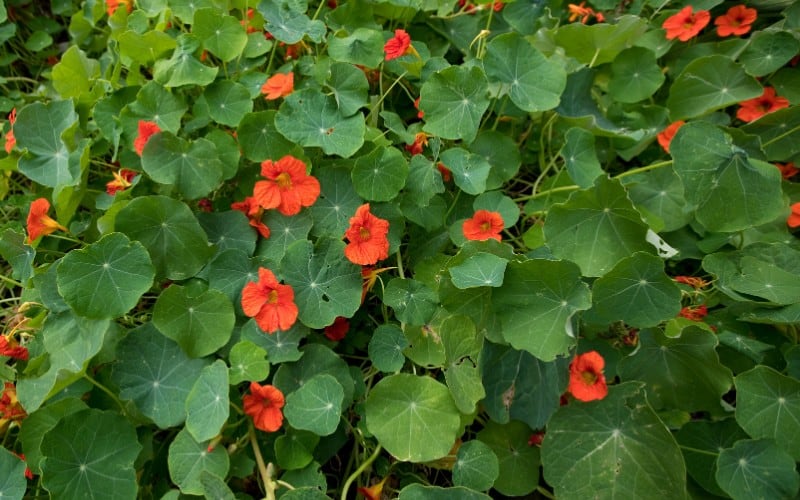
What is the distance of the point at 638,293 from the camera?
1.43 meters

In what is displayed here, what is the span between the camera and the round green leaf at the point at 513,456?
1484 mm

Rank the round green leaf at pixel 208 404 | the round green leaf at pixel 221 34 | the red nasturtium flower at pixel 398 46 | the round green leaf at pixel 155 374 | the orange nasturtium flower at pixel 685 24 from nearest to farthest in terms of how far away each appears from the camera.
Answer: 1. the round green leaf at pixel 208 404
2. the round green leaf at pixel 155 374
3. the red nasturtium flower at pixel 398 46
4. the round green leaf at pixel 221 34
5. the orange nasturtium flower at pixel 685 24

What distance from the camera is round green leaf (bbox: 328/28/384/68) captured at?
6.07ft

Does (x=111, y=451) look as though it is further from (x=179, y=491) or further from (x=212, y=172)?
(x=212, y=172)

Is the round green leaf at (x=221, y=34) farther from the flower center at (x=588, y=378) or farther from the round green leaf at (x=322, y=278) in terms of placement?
the flower center at (x=588, y=378)

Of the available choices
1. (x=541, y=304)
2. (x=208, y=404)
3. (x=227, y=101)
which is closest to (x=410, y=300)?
(x=541, y=304)

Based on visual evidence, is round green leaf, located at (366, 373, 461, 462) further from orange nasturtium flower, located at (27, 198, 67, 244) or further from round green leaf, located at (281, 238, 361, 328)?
orange nasturtium flower, located at (27, 198, 67, 244)

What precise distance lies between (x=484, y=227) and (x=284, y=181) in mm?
579

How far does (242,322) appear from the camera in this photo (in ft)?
5.22

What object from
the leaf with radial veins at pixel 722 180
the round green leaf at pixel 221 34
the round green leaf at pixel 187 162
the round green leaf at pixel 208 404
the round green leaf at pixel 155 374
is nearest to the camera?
the round green leaf at pixel 208 404

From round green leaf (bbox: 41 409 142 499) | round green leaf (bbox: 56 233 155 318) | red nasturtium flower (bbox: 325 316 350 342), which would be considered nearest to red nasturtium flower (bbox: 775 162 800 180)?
red nasturtium flower (bbox: 325 316 350 342)

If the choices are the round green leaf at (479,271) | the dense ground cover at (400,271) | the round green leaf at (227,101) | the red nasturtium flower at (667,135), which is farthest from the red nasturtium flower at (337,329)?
the red nasturtium flower at (667,135)

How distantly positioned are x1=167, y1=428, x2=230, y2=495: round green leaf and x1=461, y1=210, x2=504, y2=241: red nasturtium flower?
33.6 inches

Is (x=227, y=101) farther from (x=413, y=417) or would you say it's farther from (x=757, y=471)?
(x=757, y=471)
